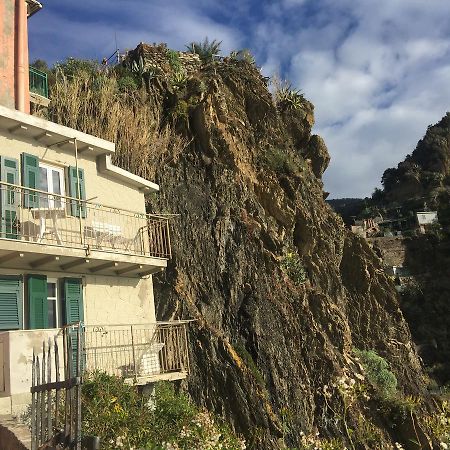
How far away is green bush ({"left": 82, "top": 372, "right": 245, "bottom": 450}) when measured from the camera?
310 inches

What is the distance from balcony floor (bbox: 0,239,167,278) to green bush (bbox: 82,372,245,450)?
2.84 meters

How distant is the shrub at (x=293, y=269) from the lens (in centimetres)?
1982

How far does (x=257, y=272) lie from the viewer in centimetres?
1742

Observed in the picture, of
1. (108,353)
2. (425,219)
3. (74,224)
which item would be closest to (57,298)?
(108,353)

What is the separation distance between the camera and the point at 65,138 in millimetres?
12805

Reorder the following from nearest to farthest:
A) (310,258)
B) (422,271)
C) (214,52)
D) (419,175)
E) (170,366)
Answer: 1. (170,366)
2. (310,258)
3. (214,52)
4. (422,271)
5. (419,175)

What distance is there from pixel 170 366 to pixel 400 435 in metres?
11.0

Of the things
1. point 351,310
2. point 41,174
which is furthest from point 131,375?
point 351,310

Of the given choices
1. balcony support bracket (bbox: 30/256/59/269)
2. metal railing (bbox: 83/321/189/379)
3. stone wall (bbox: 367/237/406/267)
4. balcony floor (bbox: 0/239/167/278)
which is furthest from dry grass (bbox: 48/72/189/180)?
stone wall (bbox: 367/237/406/267)

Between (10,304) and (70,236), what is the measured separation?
91.4 inches

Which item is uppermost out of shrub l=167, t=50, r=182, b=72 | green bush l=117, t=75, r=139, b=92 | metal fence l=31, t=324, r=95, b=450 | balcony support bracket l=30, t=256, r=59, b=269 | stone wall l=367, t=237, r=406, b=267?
shrub l=167, t=50, r=182, b=72

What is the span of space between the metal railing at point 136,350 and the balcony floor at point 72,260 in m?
1.47

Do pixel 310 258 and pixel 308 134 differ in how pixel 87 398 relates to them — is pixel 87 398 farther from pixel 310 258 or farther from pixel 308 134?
pixel 308 134

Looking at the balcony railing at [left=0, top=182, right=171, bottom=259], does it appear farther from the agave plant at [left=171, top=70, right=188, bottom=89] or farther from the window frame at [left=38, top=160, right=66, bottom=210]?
the agave plant at [left=171, top=70, right=188, bottom=89]
